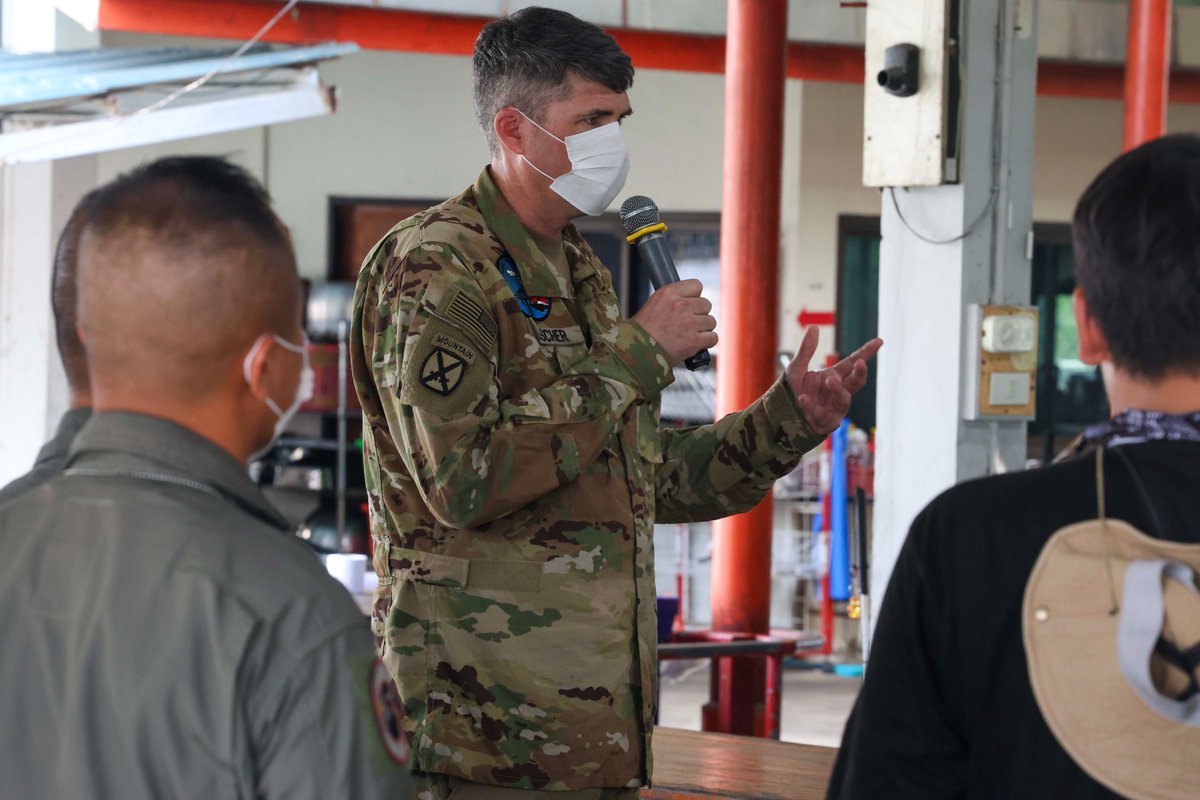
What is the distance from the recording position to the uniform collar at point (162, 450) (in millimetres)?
939

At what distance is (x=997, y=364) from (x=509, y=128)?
1781 mm

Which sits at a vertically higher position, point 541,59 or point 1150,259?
point 541,59

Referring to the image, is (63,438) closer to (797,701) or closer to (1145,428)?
(1145,428)

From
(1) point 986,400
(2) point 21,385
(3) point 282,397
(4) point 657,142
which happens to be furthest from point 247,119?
(3) point 282,397

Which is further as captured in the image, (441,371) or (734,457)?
(734,457)

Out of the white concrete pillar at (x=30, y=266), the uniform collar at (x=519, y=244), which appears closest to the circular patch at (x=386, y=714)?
the uniform collar at (x=519, y=244)

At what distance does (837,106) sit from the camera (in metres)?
8.43

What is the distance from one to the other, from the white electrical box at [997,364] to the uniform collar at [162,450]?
2.61 metres

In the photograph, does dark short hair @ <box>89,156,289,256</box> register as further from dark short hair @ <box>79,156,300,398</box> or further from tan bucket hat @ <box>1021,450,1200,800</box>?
tan bucket hat @ <box>1021,450,1200,800</box>

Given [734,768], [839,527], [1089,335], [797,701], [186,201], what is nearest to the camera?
[186,201]

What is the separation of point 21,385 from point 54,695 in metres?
6.64

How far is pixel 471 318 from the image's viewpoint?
170 cm

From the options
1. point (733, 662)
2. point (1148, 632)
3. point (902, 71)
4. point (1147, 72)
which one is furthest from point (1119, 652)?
point (1147, 72)

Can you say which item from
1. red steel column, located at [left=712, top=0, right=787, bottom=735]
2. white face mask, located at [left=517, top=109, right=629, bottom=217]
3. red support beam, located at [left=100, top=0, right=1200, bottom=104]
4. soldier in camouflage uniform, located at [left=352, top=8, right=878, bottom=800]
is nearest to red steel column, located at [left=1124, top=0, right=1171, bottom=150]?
red support beam, located at [left=100, top=0, right=1200, bottom=104]
